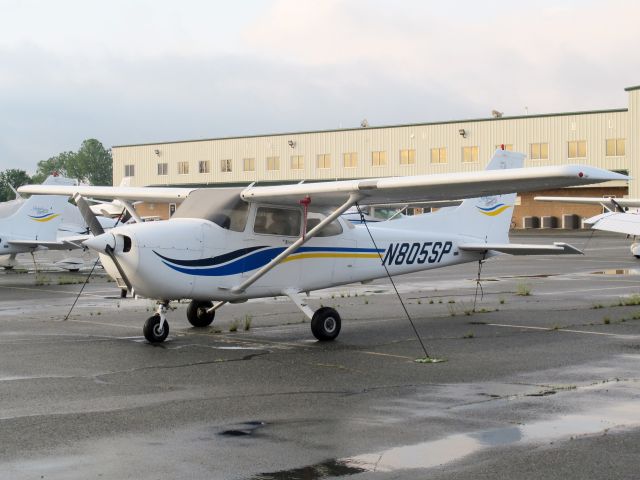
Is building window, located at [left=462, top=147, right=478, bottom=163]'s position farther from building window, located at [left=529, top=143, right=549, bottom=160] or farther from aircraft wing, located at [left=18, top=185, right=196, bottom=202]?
aircraft wing, located at [left=18, top=185, right=196, bottom=202]

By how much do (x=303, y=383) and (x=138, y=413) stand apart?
206cm

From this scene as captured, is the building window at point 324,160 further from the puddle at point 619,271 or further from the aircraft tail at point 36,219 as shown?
the puddle at point 619,271

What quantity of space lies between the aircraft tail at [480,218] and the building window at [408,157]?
56294 millimetres

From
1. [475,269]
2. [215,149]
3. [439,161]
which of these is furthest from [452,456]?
[215,149]

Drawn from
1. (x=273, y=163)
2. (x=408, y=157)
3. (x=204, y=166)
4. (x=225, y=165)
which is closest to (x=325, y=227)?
(x=408, y=157)

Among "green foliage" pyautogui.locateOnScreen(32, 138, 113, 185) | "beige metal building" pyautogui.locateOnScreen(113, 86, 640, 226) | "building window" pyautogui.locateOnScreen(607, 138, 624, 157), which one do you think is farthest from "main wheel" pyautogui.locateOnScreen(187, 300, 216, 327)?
"green foliage" pyautogui.locateOnScreen(32, 138, 113, 185)

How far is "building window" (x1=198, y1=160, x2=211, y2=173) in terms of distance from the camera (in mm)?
82688

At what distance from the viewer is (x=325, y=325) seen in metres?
12.9

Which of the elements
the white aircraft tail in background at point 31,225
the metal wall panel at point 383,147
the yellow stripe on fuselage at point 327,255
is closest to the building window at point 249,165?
the metal wall panel at point 383,147

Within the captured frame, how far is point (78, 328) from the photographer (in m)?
14.6

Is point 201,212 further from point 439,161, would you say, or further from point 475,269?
point 439,161

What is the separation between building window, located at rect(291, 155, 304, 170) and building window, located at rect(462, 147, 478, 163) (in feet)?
46.0

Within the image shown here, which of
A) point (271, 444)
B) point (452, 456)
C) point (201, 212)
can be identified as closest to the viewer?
point (452, 456)

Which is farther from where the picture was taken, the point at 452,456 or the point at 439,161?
the point at 439,161
